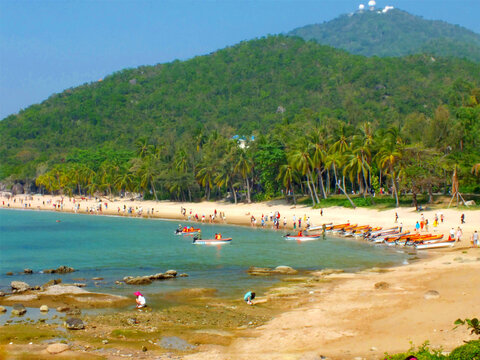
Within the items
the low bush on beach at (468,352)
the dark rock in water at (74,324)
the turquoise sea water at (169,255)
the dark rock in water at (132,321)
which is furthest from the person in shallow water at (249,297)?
the low bush on beach at (468,352)

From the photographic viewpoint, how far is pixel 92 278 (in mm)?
35375

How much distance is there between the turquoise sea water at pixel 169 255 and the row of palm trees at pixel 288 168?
1446cm

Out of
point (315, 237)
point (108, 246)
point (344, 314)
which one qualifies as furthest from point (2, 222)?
point (344, 314)

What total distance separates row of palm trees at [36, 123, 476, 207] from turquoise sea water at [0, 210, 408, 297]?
14462 mm

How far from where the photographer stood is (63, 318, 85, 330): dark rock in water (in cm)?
2231

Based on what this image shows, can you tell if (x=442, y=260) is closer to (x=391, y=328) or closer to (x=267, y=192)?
(x=391, y=328)

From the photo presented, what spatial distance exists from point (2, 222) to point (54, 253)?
41.2 m

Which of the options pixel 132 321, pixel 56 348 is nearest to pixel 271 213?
pixel 132 321

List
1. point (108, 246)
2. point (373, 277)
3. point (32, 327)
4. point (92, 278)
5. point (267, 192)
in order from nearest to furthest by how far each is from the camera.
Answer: point (32, 327) → point (373, 277) → point (92, 278) → point (108, 246) → point (267, 192)

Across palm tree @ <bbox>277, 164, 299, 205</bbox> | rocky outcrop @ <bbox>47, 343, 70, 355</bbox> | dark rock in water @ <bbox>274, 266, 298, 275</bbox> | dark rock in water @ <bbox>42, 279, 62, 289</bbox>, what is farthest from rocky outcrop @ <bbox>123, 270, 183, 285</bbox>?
palm tree @ <bbox>277, 164, 299, 205</bbox>

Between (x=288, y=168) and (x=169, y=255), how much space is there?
3215cm

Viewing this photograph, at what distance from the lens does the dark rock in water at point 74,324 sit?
22312mm

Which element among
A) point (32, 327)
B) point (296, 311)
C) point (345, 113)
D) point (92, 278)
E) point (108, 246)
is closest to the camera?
point (32, 327)

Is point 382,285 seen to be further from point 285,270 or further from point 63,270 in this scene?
point 63,270
